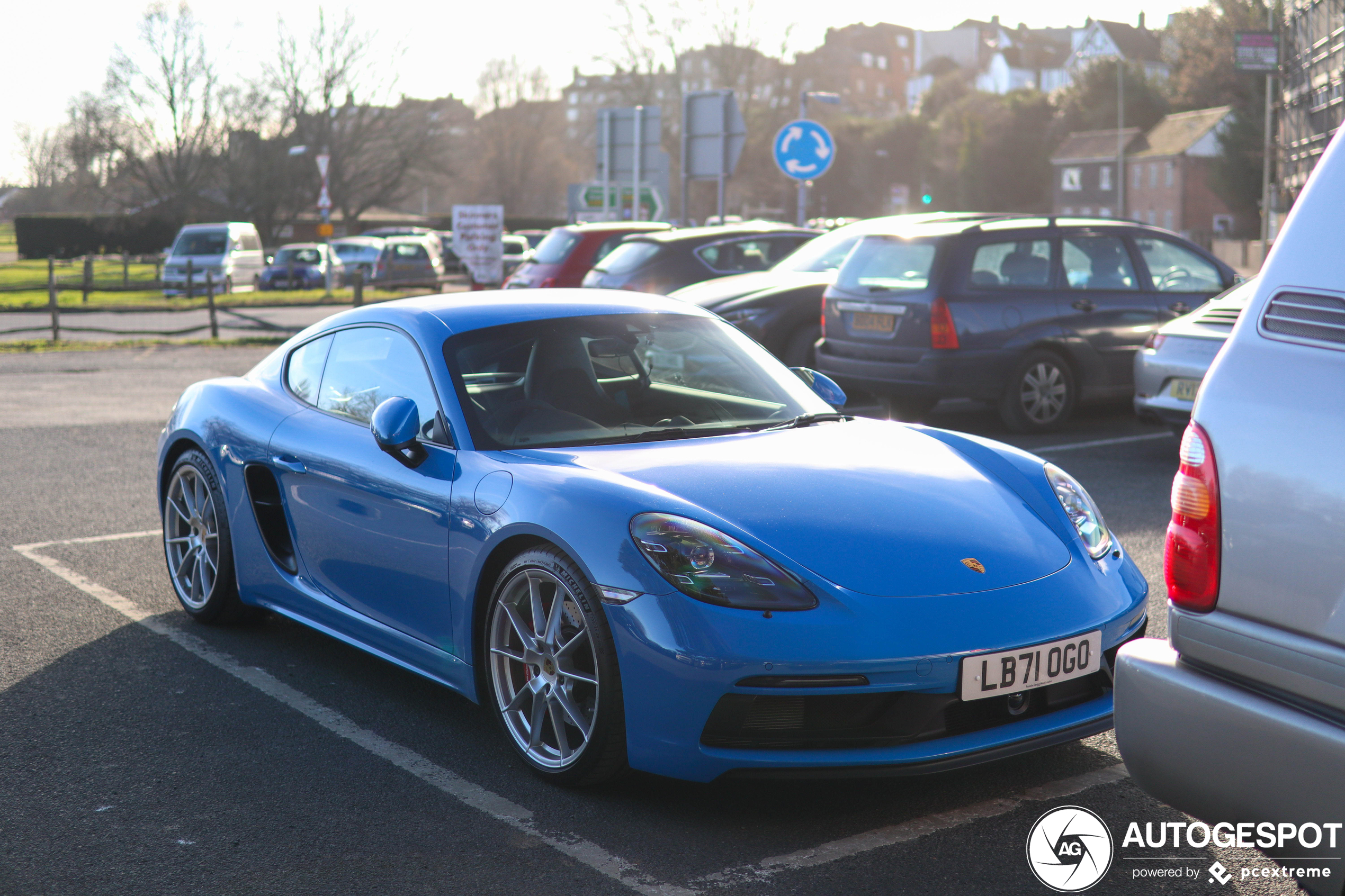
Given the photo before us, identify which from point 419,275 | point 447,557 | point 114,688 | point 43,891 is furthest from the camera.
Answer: point 419,275

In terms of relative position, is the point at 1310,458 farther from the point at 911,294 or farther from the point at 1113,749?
the point at 911,294

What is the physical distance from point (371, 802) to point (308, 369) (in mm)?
2044

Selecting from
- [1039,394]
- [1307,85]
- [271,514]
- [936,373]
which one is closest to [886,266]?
[936,373]

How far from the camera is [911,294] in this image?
32.7 feet

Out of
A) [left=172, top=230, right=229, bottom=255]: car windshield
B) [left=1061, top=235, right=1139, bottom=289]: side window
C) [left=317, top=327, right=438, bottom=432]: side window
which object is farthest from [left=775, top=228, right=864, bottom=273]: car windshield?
[left=172, top=230, right=229, bottom=255]: car windshield

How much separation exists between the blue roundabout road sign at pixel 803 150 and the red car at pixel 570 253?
265 cm

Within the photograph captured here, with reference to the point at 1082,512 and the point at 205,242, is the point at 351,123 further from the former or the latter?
the point at 1082,512

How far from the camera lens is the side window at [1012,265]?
10016 mm

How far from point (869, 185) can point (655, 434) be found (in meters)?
90.0

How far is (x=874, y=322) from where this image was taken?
10195 millimetres

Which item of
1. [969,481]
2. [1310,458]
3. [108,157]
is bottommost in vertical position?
[969,481]

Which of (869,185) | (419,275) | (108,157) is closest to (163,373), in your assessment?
(419,275)

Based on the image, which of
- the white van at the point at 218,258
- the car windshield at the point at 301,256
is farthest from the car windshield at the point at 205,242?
the car windshield at the point at 301,256

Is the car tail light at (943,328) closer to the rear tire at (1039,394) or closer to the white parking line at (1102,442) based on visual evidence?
the rear tire at (1039,394)
